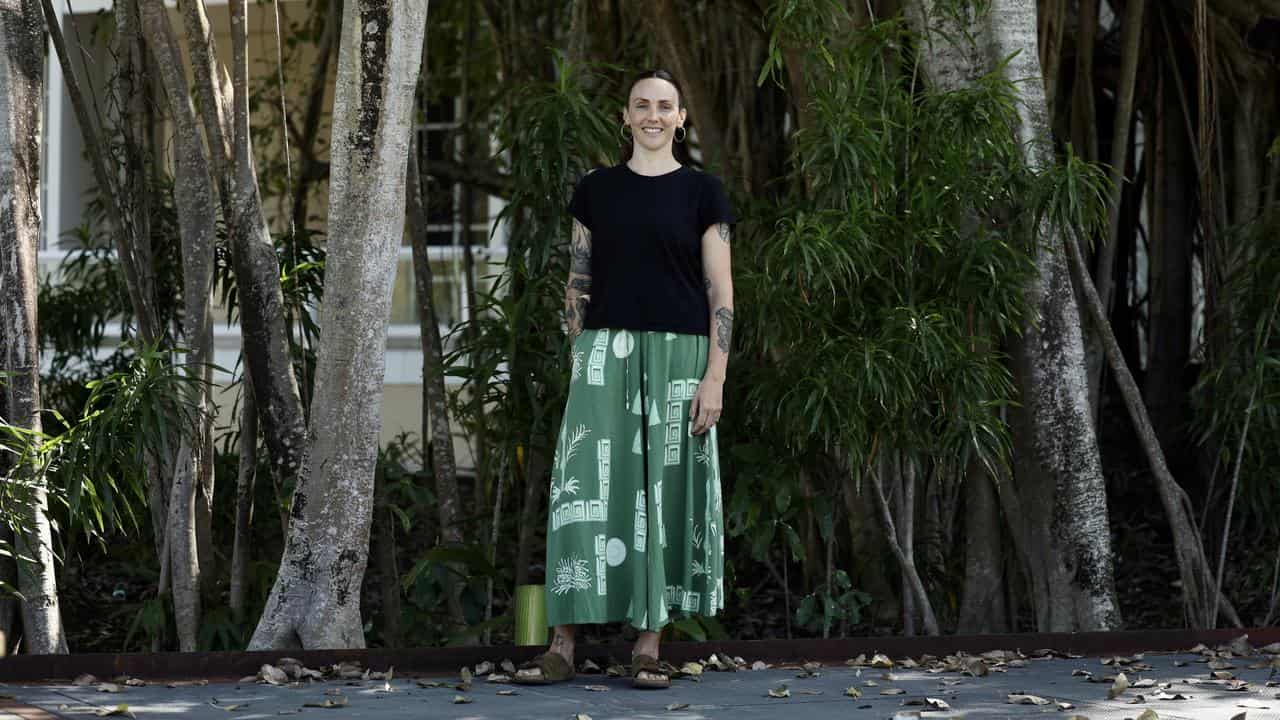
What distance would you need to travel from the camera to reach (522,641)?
13.1ft

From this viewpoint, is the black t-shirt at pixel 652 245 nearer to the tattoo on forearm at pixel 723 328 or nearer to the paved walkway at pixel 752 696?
the tattoo on forearm at pixel 723 328

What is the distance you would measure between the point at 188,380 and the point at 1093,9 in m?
3.94

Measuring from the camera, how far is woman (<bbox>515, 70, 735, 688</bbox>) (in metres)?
3.54

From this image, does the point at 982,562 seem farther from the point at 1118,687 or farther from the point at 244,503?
the point at 244,503

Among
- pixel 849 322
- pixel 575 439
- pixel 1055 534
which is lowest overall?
pixel 1055 534

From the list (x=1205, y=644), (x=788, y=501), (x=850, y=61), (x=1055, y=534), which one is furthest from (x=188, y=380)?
(x=1205, y=644)

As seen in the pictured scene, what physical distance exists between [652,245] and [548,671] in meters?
1.06

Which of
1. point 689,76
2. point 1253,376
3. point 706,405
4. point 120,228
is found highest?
point 689,76

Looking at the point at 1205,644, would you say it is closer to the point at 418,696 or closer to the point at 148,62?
the point at 418,696

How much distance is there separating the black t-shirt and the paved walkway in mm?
891

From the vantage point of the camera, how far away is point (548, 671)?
11.6 feet

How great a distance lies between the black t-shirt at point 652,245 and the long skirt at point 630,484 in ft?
0.16

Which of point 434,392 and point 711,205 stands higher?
point 711,205

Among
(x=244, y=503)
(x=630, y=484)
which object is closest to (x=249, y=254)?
(x=244, y=503)
